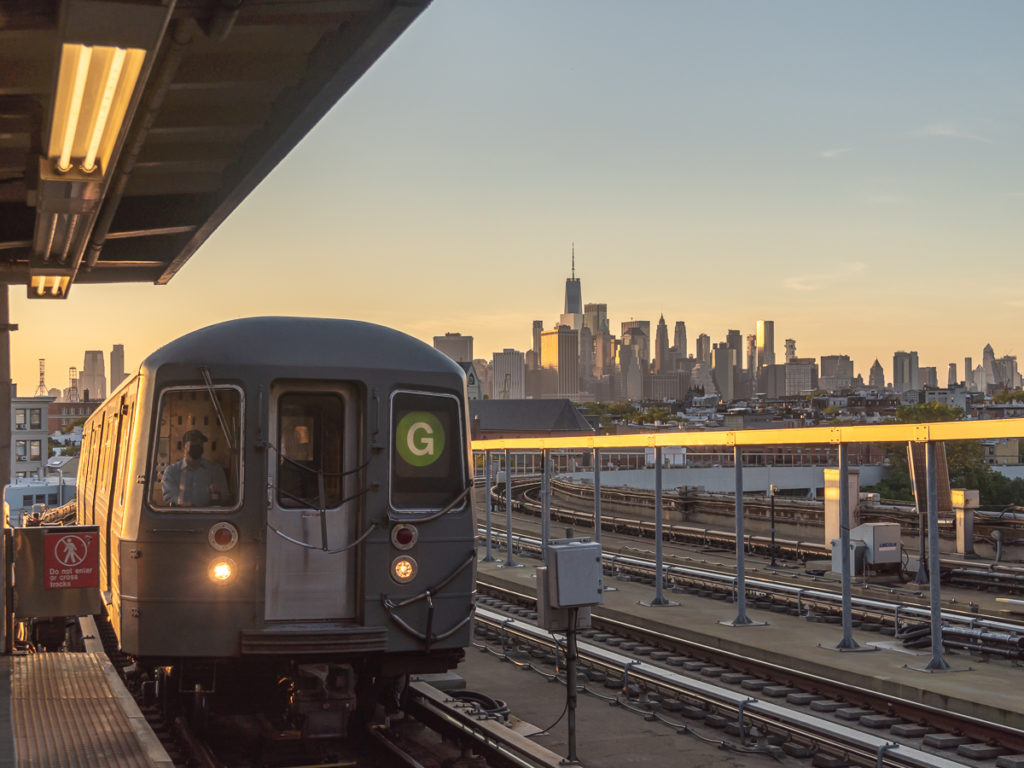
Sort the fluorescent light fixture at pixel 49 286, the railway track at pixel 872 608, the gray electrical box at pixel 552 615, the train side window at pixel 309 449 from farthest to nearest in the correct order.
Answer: the railway track at pixel 872 608 < the fluorescent light fixture at pixel 49 286 < the gray electrical box at pixel 552 615 < the train side window at pixel 309 449

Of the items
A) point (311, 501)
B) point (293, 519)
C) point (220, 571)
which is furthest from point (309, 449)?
point (220, 571)

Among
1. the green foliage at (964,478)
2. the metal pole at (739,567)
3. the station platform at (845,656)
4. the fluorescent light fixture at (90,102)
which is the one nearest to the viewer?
the fluorescent light fixture at (90,102)

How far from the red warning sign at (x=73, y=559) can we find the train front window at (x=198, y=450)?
2.78m

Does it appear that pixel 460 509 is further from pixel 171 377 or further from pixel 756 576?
pixel 756 576

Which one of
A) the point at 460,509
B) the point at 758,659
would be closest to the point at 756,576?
the point at 758,659

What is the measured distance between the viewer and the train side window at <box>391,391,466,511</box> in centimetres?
938

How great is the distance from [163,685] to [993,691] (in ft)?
25.6

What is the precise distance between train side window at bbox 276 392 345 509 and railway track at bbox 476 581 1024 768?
13.9ft

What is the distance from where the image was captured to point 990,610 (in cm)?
1817

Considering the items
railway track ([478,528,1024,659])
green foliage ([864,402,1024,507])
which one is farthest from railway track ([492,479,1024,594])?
A: green foliage ([864,402,1024,507])

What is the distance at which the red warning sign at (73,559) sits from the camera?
11.3m

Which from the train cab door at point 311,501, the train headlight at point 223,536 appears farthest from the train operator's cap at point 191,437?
the train headlight at point 223,536

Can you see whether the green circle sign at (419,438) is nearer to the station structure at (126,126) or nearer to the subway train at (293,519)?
the subway train at (293,519)

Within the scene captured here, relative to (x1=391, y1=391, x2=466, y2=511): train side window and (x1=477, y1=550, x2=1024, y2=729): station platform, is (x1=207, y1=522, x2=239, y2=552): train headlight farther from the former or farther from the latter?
(x1=477, y1=550, x2=1024, y2=729): station platform
